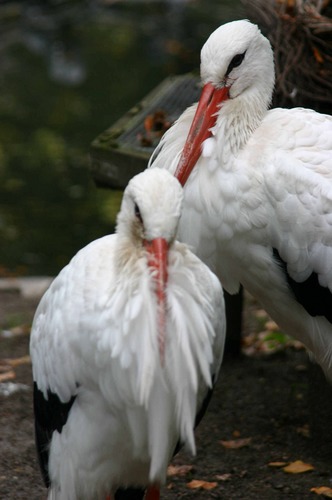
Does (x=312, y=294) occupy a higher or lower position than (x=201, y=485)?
higher

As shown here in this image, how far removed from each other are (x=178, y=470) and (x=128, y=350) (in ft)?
5.44

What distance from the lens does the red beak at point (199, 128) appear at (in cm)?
430

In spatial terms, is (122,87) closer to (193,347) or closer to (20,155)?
(20,155)

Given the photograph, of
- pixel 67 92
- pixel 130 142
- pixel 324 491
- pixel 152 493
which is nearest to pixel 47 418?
pixel 152 493

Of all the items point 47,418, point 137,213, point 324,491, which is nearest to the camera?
point 137,213

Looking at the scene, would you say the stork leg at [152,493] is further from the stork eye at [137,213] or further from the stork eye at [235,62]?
the stork eye at [235,62]

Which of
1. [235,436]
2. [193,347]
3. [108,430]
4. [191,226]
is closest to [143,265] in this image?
[193,347]

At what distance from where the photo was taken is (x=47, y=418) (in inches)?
150

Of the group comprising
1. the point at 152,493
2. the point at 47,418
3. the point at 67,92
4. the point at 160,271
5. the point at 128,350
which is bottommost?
the point at 67,92

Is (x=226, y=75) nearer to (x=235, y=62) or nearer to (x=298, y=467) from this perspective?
(x=235, y=62)

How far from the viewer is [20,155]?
35.3 feet

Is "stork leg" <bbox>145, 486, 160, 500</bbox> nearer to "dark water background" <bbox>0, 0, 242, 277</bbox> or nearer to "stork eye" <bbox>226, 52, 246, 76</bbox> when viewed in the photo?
"stork eye" <bbox>226, 52, 246, 76</bbox>

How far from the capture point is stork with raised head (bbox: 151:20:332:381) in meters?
4.10

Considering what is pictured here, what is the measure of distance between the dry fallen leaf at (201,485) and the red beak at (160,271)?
156 cm
